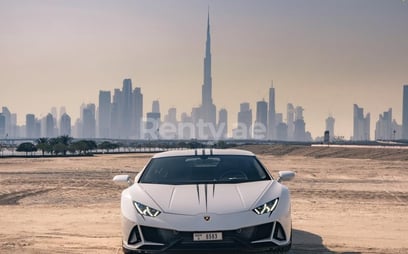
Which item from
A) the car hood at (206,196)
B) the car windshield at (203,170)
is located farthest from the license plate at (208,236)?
the car windshield at (203,170)

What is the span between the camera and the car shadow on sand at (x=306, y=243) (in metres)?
7.58

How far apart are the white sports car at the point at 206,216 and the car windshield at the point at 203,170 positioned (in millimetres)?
47

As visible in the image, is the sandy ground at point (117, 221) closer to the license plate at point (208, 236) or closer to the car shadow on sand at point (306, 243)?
the car shadow on sand at point (306, 243)

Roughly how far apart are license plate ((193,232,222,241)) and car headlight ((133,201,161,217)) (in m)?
0.53

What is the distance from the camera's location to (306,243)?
320 inches

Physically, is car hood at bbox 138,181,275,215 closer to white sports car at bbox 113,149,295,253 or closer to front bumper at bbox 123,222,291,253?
white sports car at bbox 113,149,295,253

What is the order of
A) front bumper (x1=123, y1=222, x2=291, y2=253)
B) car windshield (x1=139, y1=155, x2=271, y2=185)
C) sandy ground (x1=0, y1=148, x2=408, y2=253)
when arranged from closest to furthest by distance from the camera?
front bumper (x1=123, y1=222, x2=291, y2=253), car windshield (x1=139, y1=155, x2=271, y2=185), sandy ground (x1=0, y1=148, x2=408, y2=253)

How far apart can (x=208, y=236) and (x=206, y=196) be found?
2.12ft

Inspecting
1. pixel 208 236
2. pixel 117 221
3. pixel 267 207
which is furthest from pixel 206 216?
pixel 117 221

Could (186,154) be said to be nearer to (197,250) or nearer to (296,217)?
(197,250)

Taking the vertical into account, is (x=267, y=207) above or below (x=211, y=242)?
above

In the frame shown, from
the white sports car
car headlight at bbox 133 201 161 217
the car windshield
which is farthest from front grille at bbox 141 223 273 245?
the car windshield

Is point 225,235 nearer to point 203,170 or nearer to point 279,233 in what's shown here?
point 279,233

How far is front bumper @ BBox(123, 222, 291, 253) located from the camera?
582 centimetres
